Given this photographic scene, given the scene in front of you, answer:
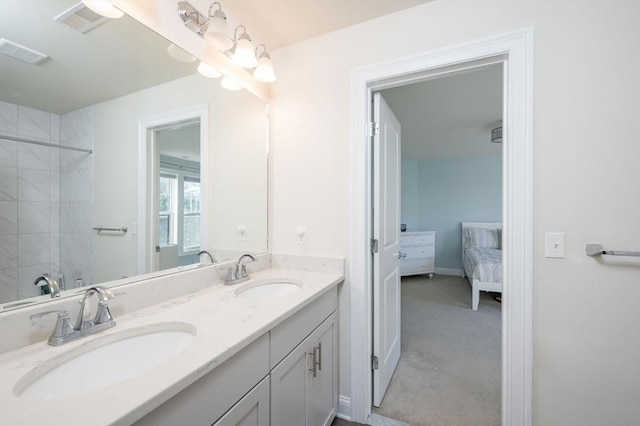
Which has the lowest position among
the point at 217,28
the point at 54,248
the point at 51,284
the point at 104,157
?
the point at 51,284

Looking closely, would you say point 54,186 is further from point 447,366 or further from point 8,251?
point 447,366

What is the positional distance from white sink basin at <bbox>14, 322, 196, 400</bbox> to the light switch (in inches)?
59.7

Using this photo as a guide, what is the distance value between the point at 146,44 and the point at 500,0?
5.49ft

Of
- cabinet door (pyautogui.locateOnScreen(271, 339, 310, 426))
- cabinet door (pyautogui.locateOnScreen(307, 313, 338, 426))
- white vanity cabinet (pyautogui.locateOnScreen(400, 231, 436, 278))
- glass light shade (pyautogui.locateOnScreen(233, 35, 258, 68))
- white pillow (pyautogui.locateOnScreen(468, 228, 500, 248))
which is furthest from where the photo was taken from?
white vanity cabinet (pyautogui.locateOnScreen(400, 231, 436, 278))

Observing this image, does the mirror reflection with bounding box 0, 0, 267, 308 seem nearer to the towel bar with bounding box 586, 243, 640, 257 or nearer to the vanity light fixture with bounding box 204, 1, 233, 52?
the vanity light fixture with bounding box 204, 1, 233, 52

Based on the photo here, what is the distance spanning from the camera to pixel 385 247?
1.84 metres

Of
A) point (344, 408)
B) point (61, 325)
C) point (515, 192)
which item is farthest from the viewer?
point (344, 408)

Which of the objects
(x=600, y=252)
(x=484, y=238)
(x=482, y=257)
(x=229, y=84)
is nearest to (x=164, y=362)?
(x=229, y=84)

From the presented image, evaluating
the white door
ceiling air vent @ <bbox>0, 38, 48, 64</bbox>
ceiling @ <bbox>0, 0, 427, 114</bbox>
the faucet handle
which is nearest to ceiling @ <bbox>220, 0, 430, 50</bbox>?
ceiling @ <bbox>0, 0, 427, 114</bbox>

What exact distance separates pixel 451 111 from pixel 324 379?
2.98 m

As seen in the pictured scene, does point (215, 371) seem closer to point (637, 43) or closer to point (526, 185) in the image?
point (526, 185)

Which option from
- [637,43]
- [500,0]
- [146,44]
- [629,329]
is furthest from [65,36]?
[629,329]

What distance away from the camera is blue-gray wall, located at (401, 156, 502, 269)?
16.9 ft

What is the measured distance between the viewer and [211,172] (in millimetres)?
1588
